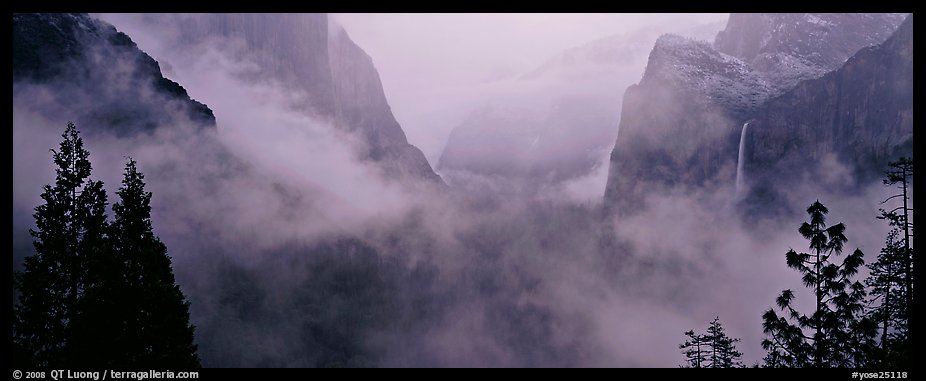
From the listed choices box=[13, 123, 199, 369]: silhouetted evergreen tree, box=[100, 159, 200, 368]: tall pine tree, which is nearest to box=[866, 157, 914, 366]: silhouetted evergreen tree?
box=[100, 159, 200, 368]: tall pine tree

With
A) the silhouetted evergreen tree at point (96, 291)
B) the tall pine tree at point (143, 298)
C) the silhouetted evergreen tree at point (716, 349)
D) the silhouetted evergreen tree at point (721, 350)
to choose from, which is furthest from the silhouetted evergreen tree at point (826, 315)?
the silhouetted evergreen tree at point (721, 350)

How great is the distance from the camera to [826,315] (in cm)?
2141

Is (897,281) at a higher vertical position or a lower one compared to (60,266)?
lower

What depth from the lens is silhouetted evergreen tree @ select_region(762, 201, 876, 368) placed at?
2150cm

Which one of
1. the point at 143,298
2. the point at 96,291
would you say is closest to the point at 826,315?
the point at 143,298

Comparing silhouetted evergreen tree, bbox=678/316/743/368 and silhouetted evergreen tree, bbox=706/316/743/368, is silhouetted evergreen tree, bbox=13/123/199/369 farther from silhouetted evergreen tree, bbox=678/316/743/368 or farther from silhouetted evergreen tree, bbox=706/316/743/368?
silhouetted evergreen tree, bbox=706/316/743/368

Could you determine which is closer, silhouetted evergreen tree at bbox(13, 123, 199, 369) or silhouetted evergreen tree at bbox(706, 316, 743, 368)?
silhouetted evergreen tree at bbox(13, 123, 199, 369)

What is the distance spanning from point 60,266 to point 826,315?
109 feet

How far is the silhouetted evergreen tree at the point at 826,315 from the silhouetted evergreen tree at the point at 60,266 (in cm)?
2958

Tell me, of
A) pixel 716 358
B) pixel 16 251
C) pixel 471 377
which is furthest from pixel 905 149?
pixel 16 251

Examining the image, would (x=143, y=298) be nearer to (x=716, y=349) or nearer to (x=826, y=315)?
(x=826, y=315)

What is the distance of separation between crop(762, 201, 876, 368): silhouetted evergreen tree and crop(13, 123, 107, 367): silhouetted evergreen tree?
1164 inches

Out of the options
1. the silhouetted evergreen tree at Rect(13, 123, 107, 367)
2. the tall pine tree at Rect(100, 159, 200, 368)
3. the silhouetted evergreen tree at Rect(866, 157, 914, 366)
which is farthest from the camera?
the silhouetted evergreen tree at Rect(13, 123, 107, 367)
